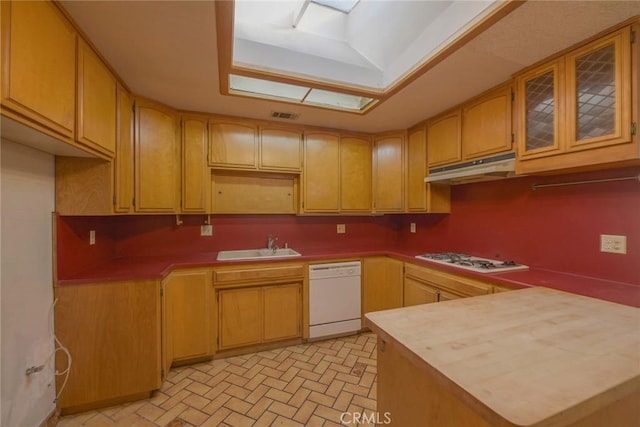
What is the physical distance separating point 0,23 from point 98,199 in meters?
1.09

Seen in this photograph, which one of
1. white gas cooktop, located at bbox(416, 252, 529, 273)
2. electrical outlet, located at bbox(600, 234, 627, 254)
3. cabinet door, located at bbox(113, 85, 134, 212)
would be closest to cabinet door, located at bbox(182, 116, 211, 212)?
cabinet door, located at bbox(113, 85, 134, 212)

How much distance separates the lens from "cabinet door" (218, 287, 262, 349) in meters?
2.27

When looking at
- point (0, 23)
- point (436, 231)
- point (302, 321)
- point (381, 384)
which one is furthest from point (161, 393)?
point (436, 231)

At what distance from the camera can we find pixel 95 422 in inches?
63.1

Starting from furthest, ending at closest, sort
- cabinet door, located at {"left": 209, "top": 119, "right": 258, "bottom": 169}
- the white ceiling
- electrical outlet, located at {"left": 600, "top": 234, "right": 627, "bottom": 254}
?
cabinet door, located at {"left": 209, "top": 119, "right": 258, "bottom": 169}, electrical outlet, located at {"left": 600, "top": 234, "right": 627, "bottom": 254}, the white ceiling

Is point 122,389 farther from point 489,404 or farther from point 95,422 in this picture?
point 489,404

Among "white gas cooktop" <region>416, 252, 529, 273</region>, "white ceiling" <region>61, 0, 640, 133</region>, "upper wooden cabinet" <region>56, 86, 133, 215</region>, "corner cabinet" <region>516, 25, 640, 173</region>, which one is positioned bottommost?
"white gas cooktop" <region>416, 252, 529, 273</region>

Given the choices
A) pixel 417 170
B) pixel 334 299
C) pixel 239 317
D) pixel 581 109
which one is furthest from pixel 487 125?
pixel 239 317

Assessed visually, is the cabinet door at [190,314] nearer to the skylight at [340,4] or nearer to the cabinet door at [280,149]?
the cabinet door at [280,149]

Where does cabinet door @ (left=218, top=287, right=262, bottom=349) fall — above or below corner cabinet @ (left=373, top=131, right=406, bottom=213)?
below

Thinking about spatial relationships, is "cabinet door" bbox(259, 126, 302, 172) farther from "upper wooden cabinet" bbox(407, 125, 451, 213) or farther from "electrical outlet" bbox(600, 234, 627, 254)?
"electrical outlet" bbox(600, 234, 627, 254)

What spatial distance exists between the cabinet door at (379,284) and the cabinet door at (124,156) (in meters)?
2.15

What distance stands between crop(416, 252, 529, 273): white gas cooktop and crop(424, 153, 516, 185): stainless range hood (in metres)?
0.70

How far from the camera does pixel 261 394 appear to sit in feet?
6.05
